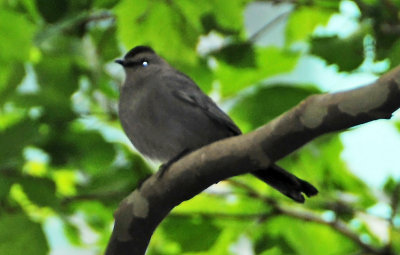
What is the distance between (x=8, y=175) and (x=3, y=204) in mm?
88

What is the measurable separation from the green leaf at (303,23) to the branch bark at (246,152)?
1046 millimetres

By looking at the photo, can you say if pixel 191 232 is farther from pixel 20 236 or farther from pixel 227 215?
pixel 20 236

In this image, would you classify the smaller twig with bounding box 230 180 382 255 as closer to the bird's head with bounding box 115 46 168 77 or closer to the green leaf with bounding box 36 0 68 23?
the bird's head with bounding box 115 46 168 77

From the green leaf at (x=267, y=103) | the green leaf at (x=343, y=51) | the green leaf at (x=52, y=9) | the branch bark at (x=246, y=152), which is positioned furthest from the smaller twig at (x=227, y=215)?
the branch bark at (x=246, y=152)

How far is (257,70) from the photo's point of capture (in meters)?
1.99

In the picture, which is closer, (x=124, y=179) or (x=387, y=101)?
(x=387, y=101)

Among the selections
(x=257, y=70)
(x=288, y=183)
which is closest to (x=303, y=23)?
(x=257, y=70)

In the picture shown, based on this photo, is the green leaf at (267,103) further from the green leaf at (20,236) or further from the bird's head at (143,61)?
the green leaf at (20,236)

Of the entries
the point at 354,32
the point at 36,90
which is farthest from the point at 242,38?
the point at 36,90

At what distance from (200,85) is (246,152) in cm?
105

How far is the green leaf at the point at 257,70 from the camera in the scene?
1999 millimetres

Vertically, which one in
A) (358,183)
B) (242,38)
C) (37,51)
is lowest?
(358,183)

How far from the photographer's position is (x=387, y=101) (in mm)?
756

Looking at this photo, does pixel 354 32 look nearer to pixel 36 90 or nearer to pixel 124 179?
pixel 124 179
